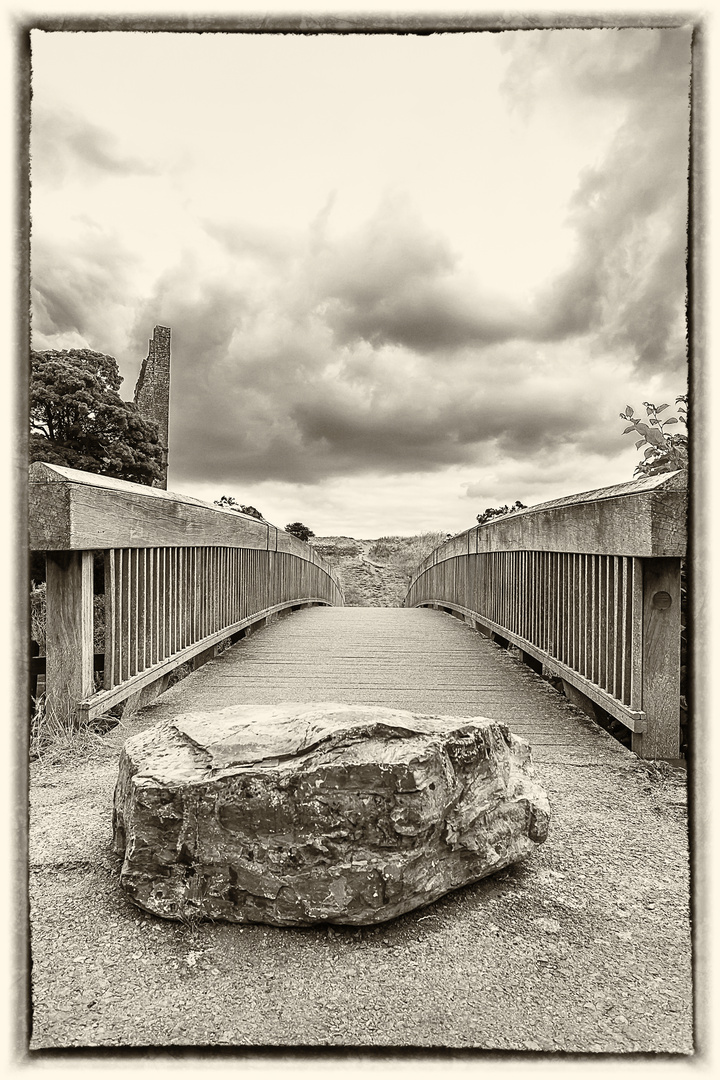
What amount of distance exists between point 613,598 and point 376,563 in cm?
2310

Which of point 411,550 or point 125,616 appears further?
point 411,550

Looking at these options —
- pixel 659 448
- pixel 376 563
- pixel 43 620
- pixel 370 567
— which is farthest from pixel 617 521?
pixel 376 563

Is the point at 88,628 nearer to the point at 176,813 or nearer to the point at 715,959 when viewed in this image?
the point at 176,813

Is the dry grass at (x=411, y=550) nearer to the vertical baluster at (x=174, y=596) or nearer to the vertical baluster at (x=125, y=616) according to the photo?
the vertical baluster at (x=174, y=596)

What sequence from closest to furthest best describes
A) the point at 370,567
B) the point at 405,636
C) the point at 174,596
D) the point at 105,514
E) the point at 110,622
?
the point at 105,514
the point at 110,622
the point at 174,596
the point at 405,636
the point at 370,567

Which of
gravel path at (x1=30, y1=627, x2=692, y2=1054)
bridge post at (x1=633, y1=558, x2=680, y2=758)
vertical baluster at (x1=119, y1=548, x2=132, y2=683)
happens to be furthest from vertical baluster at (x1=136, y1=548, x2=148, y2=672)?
bridge post at (x1=633, y1=558, x2=680, y2=758)

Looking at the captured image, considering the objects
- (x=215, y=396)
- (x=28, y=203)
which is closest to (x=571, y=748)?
(x=215, y=396)

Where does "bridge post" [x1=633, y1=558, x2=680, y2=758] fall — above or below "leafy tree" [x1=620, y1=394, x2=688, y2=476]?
below

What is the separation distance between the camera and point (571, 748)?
2549mm

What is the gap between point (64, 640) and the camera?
234 centimetres

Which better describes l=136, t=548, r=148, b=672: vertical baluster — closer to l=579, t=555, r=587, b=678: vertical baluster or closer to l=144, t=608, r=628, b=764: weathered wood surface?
l=144, t=608, r=628, b=764: weathered wood surface

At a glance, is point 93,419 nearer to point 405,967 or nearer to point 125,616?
point 125,616

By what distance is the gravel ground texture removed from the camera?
3.42ft

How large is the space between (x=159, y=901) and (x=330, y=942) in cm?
39
